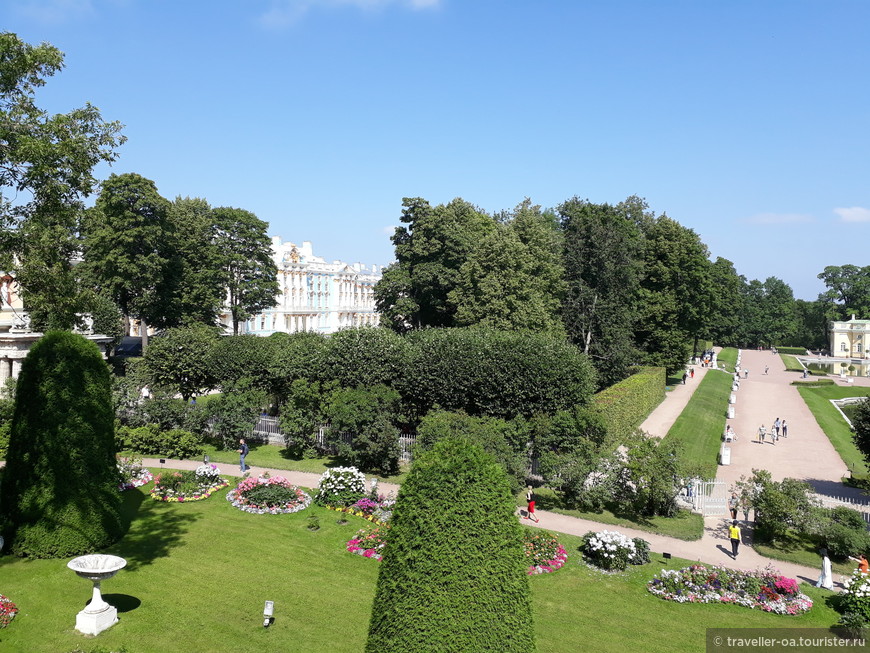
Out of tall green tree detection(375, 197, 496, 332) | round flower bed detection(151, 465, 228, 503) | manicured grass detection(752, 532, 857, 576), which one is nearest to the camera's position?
manicured grass detection(752, 532, 857, 576)

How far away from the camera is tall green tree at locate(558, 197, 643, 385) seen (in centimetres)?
4309

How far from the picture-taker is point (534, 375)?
84.6 feet

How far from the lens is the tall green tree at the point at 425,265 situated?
147 ft

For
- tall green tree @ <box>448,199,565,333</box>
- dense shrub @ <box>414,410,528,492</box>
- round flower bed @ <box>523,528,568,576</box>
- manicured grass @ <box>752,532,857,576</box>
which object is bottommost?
manicured grass @ <box>752,532,857,576</box>

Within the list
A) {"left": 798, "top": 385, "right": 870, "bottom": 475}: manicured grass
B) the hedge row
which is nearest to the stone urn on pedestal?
{"left": 798, "top": 385, "right": 870, "bottom": 475}: manicured grass

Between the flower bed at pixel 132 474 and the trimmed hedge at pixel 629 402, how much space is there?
17.9m

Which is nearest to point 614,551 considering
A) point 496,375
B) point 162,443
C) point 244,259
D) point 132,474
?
point 496,375

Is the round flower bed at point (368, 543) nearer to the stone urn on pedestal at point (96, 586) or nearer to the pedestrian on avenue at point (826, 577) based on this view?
the stone urn on pedestal at point (96, 586)

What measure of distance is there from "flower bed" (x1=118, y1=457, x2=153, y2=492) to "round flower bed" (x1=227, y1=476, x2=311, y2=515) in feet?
11.3

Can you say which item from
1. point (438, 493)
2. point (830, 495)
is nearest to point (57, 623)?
point (438, 493)

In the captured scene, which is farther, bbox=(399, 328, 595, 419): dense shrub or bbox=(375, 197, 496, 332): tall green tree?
bbox=(375, 197, 496, 332): tall green tree

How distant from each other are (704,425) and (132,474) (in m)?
33.2

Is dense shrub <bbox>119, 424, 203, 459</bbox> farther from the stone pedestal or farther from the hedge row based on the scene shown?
the hedge row

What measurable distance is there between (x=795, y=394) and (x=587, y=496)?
42.4 meters
